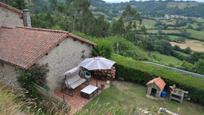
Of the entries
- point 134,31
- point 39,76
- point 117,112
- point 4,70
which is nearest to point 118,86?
point 39,76

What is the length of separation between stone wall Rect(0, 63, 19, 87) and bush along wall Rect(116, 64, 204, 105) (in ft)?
24.6

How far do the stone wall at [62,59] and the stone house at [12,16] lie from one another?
5403 millimetres

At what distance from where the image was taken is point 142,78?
61.6 feet

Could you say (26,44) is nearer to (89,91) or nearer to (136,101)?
(89,91)

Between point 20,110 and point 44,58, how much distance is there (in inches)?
373

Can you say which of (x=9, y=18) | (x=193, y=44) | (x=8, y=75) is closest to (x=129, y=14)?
(x=193, y=44)

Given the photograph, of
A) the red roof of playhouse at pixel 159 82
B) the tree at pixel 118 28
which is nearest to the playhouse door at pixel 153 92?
the red roof of playhouse at pixel 159 82

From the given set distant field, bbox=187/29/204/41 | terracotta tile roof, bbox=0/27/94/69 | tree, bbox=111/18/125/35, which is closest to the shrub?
terracotta tile roof, bbox=0/27/94/69

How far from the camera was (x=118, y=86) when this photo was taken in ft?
60.3

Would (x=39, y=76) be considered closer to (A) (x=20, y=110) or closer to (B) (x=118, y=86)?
(B) (x=118, y=86)

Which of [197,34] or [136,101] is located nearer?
[136,101]

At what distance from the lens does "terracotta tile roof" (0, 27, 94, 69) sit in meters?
15.2

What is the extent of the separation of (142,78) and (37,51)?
7.73 metres

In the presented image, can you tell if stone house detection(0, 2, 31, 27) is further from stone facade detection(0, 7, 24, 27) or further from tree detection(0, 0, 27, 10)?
tree detection(0, 0, 27, 10)
